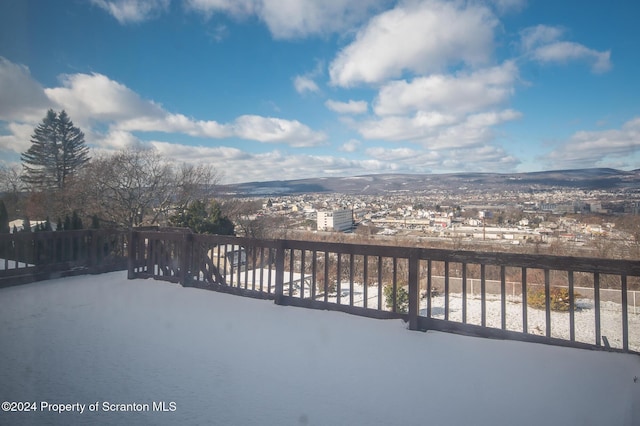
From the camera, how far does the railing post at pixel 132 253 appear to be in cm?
525

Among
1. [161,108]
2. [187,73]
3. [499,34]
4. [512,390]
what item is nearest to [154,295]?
[512,390]

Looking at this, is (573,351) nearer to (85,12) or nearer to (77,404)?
(77,404)

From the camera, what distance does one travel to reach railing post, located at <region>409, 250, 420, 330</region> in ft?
10.2

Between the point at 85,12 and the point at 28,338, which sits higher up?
the point at 85,12

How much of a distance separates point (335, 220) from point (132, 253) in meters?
8.87

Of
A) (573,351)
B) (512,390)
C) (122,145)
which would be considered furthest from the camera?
(122,145)

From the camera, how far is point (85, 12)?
517cm

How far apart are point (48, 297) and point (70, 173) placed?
21.8 m

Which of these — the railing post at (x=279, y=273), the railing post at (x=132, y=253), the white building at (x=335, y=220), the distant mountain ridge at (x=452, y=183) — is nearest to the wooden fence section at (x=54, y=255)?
the railing post at (x=132, y=253)

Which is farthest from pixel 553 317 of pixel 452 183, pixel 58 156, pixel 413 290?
pixel 58 156

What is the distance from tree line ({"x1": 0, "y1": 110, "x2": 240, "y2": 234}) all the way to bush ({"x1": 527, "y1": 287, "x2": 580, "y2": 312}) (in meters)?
14.1

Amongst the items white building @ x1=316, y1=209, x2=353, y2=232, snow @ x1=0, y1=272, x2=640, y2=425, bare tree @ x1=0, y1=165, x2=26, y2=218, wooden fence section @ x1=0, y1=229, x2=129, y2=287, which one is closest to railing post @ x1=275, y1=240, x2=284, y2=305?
snow @ x1=0, y1=272, x2=640, y2=425

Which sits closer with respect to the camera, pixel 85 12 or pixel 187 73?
pixel 85 12

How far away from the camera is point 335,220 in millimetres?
13430
